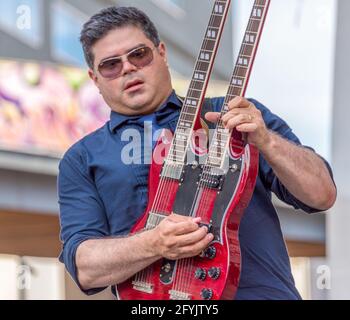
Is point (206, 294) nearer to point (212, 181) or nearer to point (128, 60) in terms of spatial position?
point (212, 181)

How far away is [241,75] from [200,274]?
441mm

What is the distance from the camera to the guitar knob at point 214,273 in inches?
83.4

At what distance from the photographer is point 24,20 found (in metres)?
3.12

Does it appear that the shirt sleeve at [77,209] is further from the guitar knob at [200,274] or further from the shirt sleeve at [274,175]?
the shirt sleeve at [274,175]

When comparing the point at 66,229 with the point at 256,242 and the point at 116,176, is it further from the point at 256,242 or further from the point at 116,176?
the point at 256,242

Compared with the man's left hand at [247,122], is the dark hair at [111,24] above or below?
above

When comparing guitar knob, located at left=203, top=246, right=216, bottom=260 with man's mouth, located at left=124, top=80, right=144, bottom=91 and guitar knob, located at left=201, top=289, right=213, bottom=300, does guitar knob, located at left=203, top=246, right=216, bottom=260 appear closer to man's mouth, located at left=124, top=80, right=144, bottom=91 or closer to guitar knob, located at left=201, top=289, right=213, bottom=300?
guitar knob, located at left=201, top=289, right=213, bottom=300

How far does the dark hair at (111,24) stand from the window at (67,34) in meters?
0.71

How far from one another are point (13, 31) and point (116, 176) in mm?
1004

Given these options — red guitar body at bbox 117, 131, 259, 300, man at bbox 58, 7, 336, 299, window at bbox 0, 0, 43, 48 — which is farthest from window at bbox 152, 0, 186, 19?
red guitar body at bbox 117, 131, 259, 300

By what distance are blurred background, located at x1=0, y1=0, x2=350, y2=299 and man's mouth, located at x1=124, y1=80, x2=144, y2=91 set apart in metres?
0.73

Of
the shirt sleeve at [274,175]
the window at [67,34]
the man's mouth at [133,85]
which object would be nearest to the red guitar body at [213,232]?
the shirt sleeve at [274,175]

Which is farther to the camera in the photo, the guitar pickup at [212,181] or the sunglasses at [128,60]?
the sunglasses at [128,60]

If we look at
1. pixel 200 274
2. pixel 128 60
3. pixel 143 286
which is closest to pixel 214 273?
pixel 200 274
